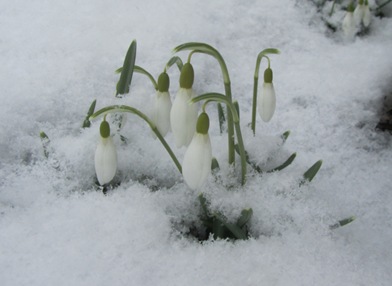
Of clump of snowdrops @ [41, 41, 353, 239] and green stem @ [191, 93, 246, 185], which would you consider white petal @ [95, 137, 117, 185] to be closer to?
clump of snowdrops @ [41, 41, 353, 239]

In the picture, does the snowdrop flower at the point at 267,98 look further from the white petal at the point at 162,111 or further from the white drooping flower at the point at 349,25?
the white drooping flower at the point at 349,25

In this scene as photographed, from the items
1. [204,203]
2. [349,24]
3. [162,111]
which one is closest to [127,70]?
[162,111]

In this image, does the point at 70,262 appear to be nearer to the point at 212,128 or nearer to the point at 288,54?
the point at 212,128

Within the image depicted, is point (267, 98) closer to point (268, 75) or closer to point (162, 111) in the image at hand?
point (268, 75)

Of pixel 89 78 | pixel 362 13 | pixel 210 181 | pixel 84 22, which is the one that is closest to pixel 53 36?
pixel 84 22

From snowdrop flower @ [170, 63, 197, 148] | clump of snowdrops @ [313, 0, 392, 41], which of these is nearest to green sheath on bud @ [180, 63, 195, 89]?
snowdrop flower @ [170, 63, 197, 148]
